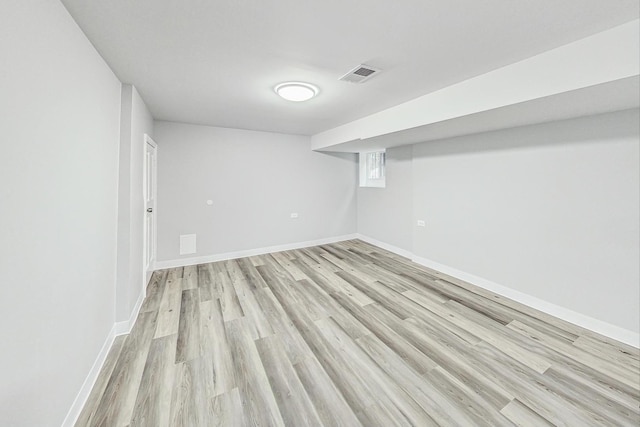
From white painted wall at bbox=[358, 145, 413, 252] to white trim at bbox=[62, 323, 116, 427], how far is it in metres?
4.47

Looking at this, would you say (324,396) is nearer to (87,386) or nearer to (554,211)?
(87,386)

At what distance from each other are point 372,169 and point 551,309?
160 inches

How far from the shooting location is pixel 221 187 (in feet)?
15.0

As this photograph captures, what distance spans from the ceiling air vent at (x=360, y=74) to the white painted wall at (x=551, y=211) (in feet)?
7.08

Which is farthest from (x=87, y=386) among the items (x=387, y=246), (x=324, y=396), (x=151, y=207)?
(x=387, y=246)

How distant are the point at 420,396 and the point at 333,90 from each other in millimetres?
2845

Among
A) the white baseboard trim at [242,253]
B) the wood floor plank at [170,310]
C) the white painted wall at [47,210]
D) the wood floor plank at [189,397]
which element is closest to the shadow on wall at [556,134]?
the white baseboard trim at [242,253]

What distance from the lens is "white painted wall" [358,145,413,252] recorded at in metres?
4.79

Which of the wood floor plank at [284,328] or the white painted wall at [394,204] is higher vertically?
the white painted wall at [394,204]

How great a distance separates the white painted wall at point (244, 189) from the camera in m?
4.17

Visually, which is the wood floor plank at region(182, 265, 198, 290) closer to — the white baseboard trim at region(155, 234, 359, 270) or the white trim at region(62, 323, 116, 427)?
the white baseboard trim at region(155, 234, 359, 270)

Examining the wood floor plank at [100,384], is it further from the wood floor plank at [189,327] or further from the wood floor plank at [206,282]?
the wood floor plank at [206,282]

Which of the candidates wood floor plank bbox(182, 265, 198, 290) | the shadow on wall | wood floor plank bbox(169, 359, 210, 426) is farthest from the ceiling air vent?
wood floor plank bbox(182, 265, 198, 290)

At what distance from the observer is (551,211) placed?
281cm
